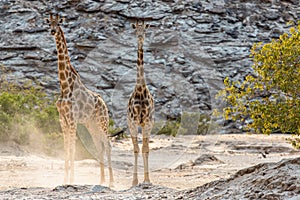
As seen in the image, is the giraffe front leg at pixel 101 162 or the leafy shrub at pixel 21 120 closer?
the giraffe front leg at pixel 101 162

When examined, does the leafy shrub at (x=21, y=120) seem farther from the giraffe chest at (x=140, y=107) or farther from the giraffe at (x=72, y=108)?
the giraffe chest at (x=140, y=107)

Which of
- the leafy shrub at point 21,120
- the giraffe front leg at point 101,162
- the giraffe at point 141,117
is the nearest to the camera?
the giraffe at point 141,117

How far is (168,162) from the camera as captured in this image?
14922 millimetres

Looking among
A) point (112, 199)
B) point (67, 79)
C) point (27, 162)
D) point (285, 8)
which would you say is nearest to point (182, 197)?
point (112, 199)

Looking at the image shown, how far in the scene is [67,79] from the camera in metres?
10.8

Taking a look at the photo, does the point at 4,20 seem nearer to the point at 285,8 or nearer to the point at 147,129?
the point at 285,8

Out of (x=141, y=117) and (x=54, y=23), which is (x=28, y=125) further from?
(x=141, y=117)

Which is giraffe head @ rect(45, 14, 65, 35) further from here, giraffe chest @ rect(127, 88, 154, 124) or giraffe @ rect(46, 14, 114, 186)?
giraffe chest @ rect(127, 88, 154, 124)

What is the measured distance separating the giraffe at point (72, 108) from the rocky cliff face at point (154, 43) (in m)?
13.2

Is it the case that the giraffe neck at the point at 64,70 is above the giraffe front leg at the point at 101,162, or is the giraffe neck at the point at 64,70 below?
above

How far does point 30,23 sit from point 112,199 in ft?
84.6

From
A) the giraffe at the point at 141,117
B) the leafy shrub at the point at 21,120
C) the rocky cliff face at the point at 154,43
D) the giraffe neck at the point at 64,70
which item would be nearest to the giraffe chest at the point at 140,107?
the giraffe at the point at 141,117

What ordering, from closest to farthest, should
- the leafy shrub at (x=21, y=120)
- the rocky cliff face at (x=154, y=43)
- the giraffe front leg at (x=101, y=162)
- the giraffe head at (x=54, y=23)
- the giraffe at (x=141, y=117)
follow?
the giraffe at (x=141, y=117) → the giraffe head at (x=54, y=23) → the giraffe front leg at (x=101, y=162) → the leafy shrub at (x=21, y=120) → the rocky cliff face at (x=154, y=43)

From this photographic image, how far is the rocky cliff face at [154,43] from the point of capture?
90.2 ft
